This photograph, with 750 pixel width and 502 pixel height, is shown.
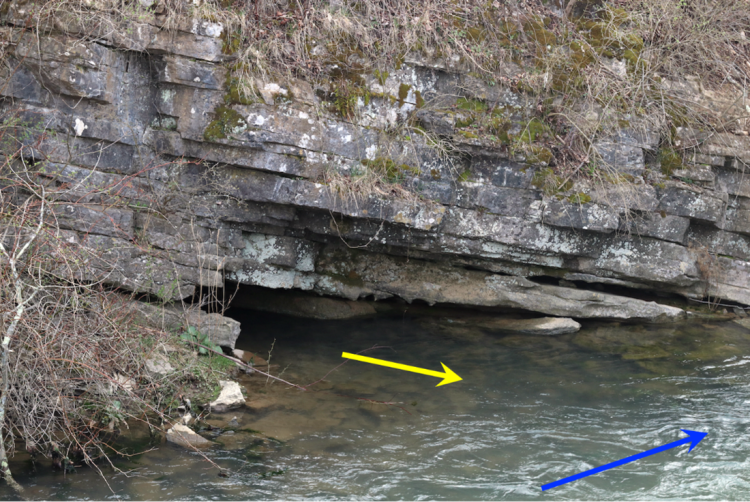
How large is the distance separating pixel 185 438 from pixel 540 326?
4579mm

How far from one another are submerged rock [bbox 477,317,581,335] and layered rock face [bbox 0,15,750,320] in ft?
0.45

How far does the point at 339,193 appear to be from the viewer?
6.57 metres

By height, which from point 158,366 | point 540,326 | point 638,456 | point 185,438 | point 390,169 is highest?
point 390,169

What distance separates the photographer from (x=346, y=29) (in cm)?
681

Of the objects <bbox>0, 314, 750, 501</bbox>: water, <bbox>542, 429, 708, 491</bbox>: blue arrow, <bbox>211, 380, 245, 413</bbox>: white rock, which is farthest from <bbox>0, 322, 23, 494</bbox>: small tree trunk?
<bbox>542, 429, 708, 491</bbox>: blue arrow

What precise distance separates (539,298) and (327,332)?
2.71 m

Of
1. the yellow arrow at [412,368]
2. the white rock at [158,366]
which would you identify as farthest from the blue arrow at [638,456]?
the white rock at [158,366]

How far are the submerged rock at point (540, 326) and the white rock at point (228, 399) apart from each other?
138 inches

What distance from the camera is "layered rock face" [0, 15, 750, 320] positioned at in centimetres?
611

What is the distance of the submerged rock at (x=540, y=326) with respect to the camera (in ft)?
25.3

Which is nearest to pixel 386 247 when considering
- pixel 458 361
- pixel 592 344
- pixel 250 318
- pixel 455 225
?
pixel 455 225

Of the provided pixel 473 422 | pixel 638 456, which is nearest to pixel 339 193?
pixel 473 422

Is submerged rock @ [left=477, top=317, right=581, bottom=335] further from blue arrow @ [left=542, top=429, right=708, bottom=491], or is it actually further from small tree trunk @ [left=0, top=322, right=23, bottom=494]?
small tree trunk @ [left=0, top=322, right=23, bottom=494]

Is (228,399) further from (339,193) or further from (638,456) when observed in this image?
(638,456)
